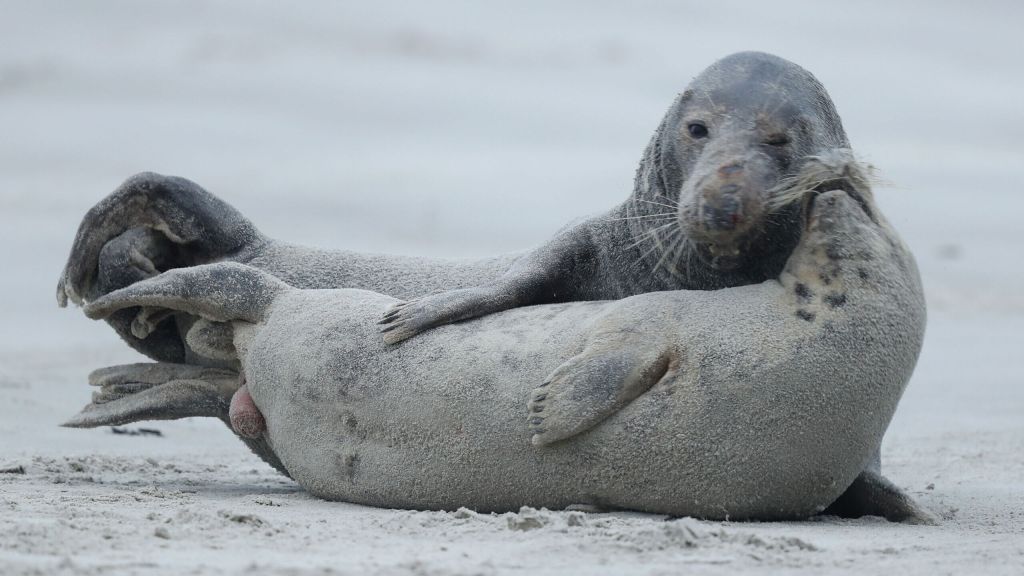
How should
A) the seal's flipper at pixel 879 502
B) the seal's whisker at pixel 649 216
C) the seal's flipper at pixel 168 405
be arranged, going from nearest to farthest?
the seal's flipper at pixel 879 502, the seal's whisker at pixel 649 216, the seal's flipper at pixel 168 405

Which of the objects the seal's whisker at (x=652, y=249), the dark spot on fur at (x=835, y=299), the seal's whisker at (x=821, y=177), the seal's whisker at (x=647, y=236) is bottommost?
the dark spot on fur at (x=835, y=299)

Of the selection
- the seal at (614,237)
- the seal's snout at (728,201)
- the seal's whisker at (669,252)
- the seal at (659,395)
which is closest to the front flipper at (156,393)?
the seal at (614,237)

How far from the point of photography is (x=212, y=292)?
6098 millimetres

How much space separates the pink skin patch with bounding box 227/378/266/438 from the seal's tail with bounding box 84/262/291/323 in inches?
12.2

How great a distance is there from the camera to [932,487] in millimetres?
6289

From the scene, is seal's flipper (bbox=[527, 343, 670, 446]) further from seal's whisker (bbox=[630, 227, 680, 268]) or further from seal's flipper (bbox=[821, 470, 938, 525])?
seal's flipper (bbox=[821, 470, 938, 525])

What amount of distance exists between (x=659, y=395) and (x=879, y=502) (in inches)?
36.4

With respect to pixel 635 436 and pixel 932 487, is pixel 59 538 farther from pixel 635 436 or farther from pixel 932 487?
pixel 932 487

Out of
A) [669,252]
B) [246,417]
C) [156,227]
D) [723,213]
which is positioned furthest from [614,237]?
[156,227]

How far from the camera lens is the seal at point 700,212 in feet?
16.4

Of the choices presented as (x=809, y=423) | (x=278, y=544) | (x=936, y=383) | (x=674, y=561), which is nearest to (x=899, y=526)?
(x=809, y=423)

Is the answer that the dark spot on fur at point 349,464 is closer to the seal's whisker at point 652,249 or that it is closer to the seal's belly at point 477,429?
the seal's belly at point 477,429

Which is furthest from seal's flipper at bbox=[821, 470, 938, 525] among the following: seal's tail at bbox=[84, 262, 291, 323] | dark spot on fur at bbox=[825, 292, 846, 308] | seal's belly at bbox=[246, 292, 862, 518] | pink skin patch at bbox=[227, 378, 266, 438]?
seal's tail at bbox=[84, 262, 291, 323]

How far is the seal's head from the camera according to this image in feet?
16.2
